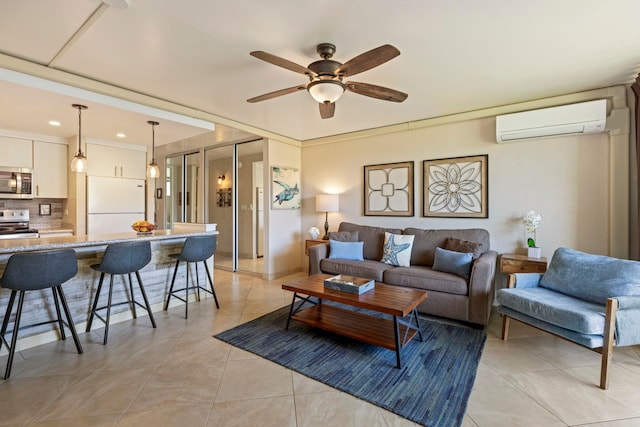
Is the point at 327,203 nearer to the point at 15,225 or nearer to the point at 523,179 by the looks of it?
the point at 523,179

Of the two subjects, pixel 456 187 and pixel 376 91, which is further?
pixel 456 187

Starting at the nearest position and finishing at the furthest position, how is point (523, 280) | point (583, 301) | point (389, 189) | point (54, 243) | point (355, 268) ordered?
point (583, 301)
point (54, 243)
point (523, 280)
point (355, 268)
point (389, 189)

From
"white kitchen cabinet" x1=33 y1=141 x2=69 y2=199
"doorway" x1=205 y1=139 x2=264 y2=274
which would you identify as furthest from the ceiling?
"doorway" x1=205 y1=139 x2=264 y2=274

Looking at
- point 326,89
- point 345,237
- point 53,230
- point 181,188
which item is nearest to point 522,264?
point 345,237

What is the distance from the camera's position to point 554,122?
10.5 feet

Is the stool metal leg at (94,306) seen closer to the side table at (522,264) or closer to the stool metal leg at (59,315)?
the stool metal leg at (59,315)

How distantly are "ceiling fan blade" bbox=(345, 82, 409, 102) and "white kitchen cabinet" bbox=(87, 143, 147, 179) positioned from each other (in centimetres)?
418

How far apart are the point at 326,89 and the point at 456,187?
2.60 meters

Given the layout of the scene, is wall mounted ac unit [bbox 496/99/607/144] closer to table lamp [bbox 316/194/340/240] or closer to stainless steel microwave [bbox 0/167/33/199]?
table lamp [bbox 316/194/340/240]

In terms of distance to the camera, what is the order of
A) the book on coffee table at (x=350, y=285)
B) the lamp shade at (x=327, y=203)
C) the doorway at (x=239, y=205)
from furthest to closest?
1. the doorway at (x=239, y=205)
2. the lamp shade at (x=327, y=203)
3. the book on coffee table at (x=350, y=285)

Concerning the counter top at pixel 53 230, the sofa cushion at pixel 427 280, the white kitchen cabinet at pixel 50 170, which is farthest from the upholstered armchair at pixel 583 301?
the white kitchen cabinet at pixel 50 170

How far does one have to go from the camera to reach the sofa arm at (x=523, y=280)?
9.09 ft

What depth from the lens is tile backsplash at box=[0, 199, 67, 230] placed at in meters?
4.25

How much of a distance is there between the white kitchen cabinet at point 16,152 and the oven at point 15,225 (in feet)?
2.09
